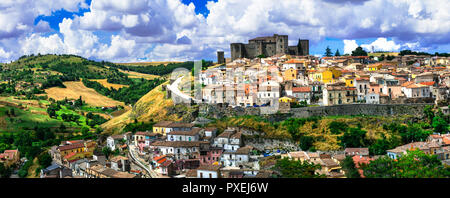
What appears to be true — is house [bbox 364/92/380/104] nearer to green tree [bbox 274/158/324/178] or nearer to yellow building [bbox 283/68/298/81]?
yellow building [bbox 283/68/298/81]

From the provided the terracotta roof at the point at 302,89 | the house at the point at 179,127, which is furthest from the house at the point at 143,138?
the terracotta roof at the point at 302,89

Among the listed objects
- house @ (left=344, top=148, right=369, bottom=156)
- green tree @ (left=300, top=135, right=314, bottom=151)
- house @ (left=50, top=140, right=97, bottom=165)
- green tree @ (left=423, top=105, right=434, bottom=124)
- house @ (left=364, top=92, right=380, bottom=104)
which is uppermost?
house @ (left=364, top=92, right=380, bottom=104)

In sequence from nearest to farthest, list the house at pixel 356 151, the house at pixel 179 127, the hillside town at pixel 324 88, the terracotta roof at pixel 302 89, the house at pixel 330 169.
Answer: the house at pixel 330 169 → the house at pixel 356 151 → the hillside town at pixel 324 88 → the house at pixel 179 127 → the terracotta roof at pixel 302 89

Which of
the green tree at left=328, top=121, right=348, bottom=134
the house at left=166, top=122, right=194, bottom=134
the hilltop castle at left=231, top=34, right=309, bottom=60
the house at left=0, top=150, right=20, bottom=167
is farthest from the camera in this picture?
the hilltop castle at left=231, top=34, right=309, bottom=60

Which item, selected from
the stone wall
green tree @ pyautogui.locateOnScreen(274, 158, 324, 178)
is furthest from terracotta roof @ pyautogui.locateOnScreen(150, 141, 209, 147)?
green tree @ pyautogui.locateOnScreen(274, 158, 324, 178)

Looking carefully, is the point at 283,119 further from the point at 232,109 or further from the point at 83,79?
the point at 83,79

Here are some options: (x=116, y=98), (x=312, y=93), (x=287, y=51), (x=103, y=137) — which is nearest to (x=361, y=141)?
(x=312, y=93)

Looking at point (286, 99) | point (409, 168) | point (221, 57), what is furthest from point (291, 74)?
point (221, 57)

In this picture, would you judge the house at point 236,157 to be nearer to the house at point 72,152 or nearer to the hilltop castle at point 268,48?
the house at point 72,152
